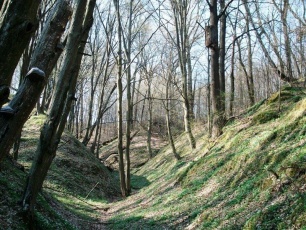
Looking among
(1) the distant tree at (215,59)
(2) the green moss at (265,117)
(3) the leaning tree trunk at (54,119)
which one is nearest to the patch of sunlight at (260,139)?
(2) the green moss at (265,117)

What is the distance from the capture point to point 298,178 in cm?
629

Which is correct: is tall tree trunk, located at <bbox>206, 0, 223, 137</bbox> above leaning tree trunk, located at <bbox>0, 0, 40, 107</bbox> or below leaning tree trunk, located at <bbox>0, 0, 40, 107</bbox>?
above

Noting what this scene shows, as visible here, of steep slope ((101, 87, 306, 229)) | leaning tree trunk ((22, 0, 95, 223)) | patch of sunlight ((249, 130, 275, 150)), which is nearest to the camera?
steep slope ((101, 87, 306, 229))

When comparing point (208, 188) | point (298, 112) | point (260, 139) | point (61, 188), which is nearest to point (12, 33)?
point (208, 188)

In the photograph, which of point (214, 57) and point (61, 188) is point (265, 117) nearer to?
point (214, 57)

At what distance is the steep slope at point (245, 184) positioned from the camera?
6.01 metres

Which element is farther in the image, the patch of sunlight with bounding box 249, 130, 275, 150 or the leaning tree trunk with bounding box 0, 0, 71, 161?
the patch of sunlight with bounding box 249, 130, 275, 150

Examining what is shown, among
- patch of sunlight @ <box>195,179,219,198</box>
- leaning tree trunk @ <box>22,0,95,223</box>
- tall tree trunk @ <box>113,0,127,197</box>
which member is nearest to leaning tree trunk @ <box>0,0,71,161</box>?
leaning tree trunk @ <box>22,0,95,223</box>

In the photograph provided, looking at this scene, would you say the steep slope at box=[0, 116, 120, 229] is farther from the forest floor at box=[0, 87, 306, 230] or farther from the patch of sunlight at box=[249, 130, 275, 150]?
the patch of sunlight at box=[249, 130, 275, 150]

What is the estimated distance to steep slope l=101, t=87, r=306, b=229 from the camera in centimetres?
601

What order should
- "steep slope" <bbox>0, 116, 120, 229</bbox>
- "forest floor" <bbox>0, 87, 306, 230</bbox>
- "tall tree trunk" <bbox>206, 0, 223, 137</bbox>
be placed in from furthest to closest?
1. "tall tree trunk" <bbox>206, 0, 223, 137</bbox>
2. "steep slope" <bbox>0, 116, 120, 229</bbox>
3. "forest floor" <bbox>0, 87, 306, 230</bbox>

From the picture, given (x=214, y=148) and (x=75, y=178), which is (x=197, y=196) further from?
(x=75, y=178)

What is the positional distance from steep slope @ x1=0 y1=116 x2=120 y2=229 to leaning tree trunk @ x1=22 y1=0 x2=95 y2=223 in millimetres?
407

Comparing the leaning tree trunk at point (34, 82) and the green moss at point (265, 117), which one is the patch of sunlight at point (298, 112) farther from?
the leaning tree trunk at point (34, 82)
